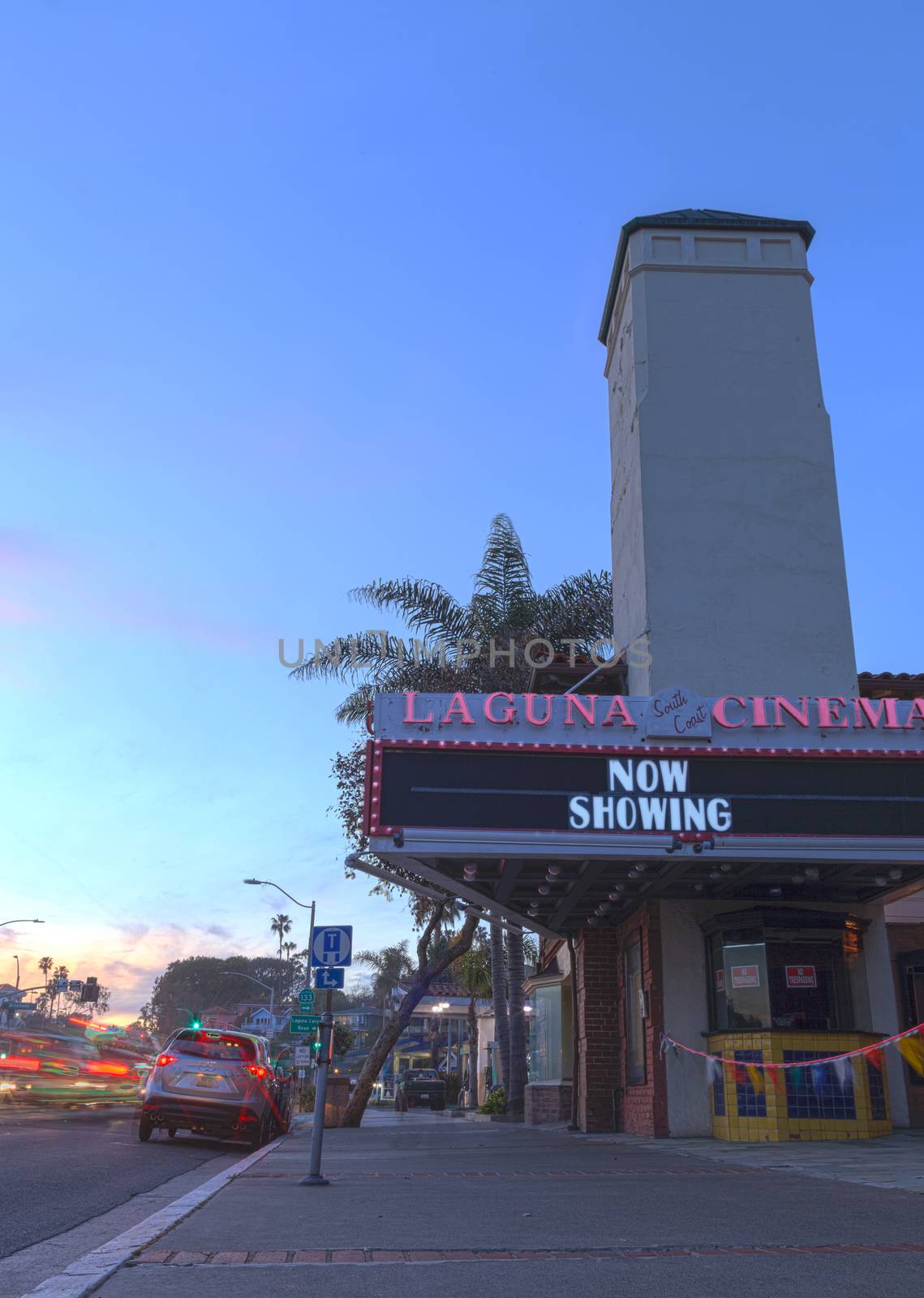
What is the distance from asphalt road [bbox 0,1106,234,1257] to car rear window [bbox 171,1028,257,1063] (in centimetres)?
130

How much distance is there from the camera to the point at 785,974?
15906 millimetres

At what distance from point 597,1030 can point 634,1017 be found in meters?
1.44

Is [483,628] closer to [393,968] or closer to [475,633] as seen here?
[475,633]

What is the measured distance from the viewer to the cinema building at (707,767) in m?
14.0

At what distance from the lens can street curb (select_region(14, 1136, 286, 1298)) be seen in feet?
16.4

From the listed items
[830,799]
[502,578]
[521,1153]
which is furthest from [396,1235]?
[502,578]

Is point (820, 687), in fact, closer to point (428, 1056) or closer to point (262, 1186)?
point (262, 1186)

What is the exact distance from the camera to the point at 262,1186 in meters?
10.1

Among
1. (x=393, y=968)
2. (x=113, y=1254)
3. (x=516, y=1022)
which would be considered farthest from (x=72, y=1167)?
(x=393, y=968)

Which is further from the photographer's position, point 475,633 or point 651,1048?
point 475,633

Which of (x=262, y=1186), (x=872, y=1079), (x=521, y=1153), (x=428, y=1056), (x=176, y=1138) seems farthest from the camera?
(x=428, y=1056)

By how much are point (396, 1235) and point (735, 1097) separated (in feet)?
33.5

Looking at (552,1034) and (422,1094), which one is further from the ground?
(552,1034)

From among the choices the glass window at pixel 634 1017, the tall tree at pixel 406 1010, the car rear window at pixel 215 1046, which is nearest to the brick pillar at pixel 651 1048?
the glass window at pixel 634 1017
